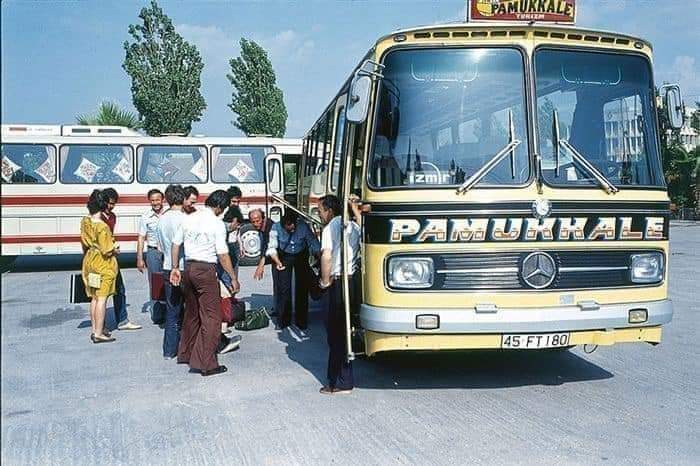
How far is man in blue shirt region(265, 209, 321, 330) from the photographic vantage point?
916 cm

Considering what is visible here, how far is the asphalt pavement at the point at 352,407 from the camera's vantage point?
4699mm

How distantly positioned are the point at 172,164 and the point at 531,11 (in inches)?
484

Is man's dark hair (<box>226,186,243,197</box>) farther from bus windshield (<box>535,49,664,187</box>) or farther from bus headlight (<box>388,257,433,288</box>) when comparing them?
bus windshield (<box>535,49,664,187</box>)

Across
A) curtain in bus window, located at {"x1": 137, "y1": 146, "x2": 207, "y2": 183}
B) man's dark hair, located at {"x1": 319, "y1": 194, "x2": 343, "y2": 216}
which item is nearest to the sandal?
man's dark hair, located at {"x1": 319, "y1": 194, "x2": 343, "y2": 216}

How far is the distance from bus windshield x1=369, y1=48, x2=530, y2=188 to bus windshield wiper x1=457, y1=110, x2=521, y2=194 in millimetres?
16

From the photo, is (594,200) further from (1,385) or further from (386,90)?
(1,385)

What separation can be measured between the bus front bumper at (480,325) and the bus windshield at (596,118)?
108cm

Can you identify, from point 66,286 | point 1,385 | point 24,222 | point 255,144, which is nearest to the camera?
point 1,385

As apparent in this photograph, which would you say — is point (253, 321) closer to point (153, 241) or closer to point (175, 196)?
point (153, 241)

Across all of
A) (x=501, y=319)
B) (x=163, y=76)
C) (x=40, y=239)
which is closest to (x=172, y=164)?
(x=40, y=239)

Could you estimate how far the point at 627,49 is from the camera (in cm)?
603

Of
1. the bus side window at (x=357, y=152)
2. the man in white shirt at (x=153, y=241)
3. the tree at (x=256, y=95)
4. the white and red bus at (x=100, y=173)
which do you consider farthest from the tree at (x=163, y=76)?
the bus side window at (x=357, y=152)

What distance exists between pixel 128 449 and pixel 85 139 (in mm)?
13267

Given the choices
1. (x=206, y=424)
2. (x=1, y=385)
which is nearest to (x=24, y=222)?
(x=206, y=424)
